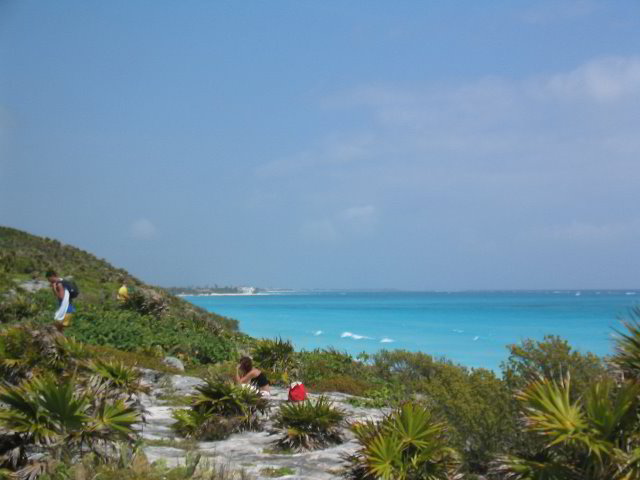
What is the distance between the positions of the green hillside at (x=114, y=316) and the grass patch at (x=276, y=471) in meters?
9.92

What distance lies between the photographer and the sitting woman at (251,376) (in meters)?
12.9

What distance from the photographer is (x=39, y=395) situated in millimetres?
7207

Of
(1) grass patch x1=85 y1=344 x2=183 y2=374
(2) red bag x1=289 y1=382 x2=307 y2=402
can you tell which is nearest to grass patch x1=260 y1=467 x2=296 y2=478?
(2) red bag x1=289 y1=382 x2=307 y2=402

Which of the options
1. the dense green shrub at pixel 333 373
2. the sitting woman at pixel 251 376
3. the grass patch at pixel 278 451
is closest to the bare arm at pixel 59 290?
the sitting woman at pixel 251 376

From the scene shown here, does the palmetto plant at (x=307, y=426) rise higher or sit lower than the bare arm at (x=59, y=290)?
lower

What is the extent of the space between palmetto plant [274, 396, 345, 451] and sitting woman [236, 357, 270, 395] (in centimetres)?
296

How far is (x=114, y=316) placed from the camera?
Answer: 69.3 ft

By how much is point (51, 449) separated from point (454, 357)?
36528mm

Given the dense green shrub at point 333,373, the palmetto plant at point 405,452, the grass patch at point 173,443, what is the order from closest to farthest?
the palmetto plant at point 405,452, the grass patch at point 173,443, the dense green shrub at point 333,373

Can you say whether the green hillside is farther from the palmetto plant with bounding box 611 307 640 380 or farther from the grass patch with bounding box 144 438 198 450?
the palmetto plant with bounding box 611 307 640 380

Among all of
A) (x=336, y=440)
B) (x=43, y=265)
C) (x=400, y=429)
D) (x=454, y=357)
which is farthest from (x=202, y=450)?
(x=454, y=357)

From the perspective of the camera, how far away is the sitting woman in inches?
506

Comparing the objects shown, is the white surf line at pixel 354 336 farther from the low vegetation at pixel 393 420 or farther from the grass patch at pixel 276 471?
the grass patch at pixel 276 471

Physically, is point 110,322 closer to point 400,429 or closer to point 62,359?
point 62,359
